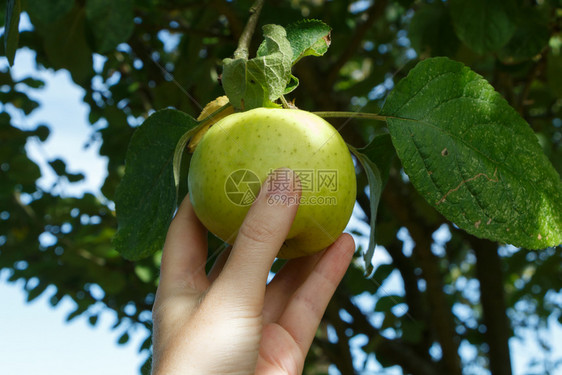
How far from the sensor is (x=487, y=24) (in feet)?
5.51

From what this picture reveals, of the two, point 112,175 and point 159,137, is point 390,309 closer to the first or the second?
point 112,175

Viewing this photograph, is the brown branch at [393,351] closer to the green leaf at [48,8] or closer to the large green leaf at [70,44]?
the large green leaf at [70,44]

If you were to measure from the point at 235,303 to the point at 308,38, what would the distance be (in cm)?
54

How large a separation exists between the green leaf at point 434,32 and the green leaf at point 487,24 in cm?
32

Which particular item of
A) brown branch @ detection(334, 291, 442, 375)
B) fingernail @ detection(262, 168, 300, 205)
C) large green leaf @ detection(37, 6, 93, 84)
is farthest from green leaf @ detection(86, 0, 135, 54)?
brown branch @ detection(334, 291, 442, 375)

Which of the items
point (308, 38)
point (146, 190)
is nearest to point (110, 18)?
point (146, 190)

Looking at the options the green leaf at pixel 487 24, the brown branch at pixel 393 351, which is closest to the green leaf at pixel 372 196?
the green leaf at pixel 487 24

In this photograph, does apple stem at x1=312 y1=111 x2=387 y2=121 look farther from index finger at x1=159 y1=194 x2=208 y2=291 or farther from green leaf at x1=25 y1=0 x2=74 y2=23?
green leaf at x1=25 y1=0 x2=74 y2=23

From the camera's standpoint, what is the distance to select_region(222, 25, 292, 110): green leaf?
911 mm

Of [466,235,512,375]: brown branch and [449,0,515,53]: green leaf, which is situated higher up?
[449,0,515,53]: green leaf

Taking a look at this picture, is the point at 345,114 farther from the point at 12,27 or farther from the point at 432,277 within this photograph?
the point at 432,277

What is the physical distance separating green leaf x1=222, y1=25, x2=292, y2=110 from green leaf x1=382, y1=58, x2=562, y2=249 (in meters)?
0.26

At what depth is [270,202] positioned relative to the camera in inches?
34.2

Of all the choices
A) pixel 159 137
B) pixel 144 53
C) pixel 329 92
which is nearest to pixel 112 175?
pixel 144 53
